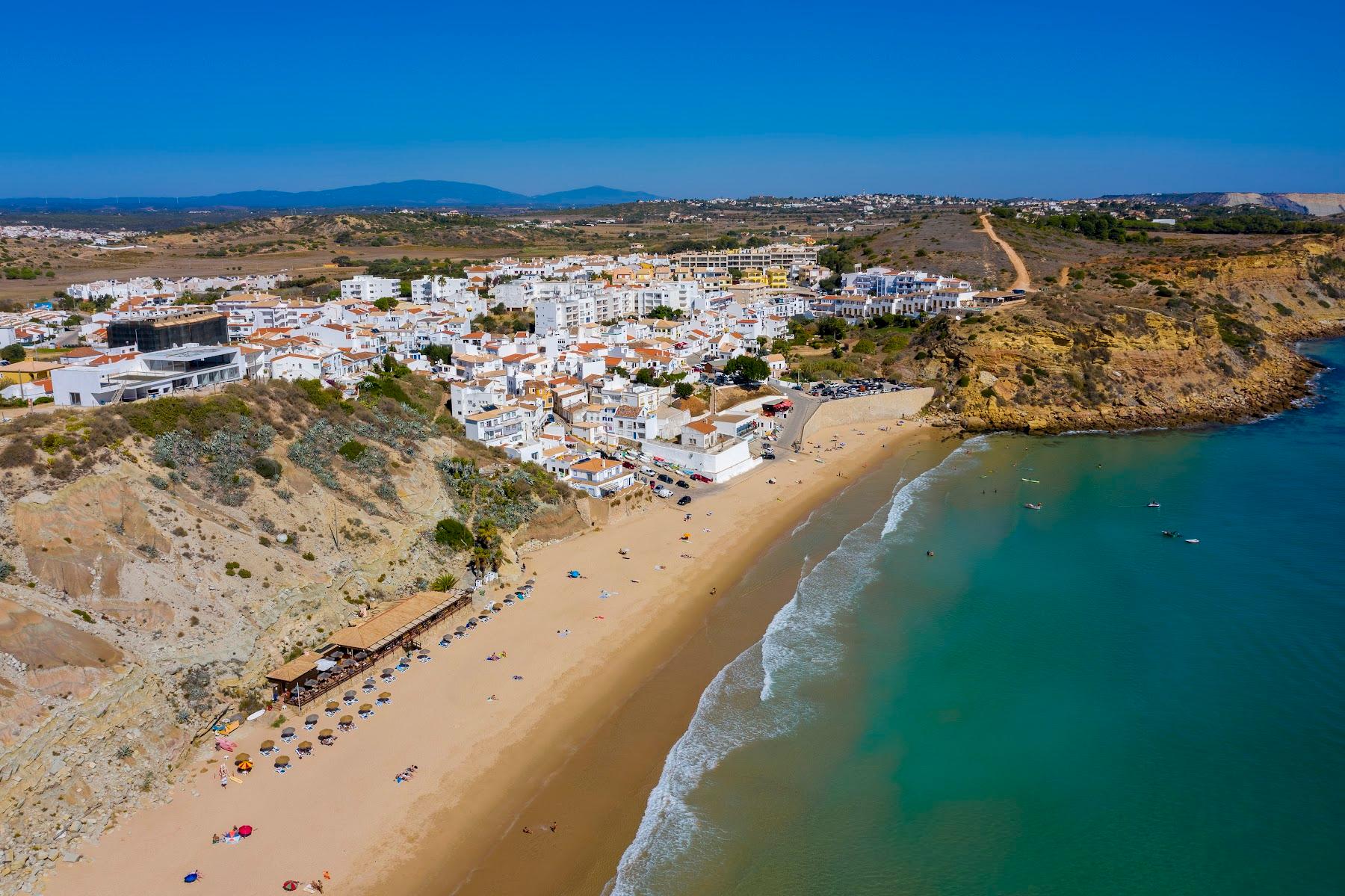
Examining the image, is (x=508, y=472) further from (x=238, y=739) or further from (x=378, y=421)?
(x=238, y=739)

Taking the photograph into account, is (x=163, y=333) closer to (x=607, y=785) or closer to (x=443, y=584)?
(x=443, y=584)

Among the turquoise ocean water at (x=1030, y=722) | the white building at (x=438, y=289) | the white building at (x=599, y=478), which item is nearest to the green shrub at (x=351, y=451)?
the white building at (x=599, y=478)

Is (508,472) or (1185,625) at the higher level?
(508,472)

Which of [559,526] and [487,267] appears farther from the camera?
[487,267]

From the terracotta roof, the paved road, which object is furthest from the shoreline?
the paved road

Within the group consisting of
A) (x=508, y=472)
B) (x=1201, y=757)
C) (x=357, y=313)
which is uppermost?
(x=357, y=313)

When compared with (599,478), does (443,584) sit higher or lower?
lower

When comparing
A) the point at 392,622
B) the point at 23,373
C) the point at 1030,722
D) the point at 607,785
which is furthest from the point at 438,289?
the point at 1030,722

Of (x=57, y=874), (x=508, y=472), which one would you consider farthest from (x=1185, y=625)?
(x=57, y=874)
